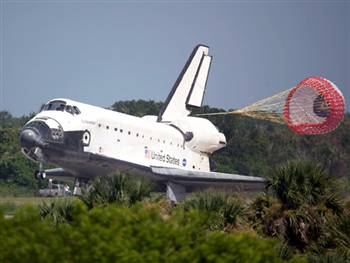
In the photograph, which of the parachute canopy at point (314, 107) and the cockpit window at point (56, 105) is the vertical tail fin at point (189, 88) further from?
the parachute canopy at point (314, 107)

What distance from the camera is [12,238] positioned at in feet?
25.0

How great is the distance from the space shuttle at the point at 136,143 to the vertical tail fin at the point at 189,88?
3cm

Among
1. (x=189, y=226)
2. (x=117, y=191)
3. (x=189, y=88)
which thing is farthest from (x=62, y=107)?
(x=189, y=226)

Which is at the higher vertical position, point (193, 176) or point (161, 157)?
point (161, 157)

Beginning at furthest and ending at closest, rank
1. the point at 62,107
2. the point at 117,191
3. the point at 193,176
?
the point at 193,176
the point at 62,107
the point at 117,191

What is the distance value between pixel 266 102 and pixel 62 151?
598cm

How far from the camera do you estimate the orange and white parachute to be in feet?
65.1

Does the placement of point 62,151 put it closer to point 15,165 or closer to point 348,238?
point 348,238

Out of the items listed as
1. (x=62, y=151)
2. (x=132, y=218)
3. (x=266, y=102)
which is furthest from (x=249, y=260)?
(x=266, y=102)

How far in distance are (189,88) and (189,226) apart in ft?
64.4

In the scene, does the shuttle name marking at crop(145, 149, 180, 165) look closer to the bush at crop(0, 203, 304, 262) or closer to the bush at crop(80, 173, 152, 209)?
the bush at crop(80, 173, 152, 209)

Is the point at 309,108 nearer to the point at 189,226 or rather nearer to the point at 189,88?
the point at 189,88

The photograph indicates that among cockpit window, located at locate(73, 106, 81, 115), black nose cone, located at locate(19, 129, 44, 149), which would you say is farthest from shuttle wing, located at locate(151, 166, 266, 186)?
black nose cone, located at locate(19, 129, 44, 149)

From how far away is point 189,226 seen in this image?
26.3 feet
